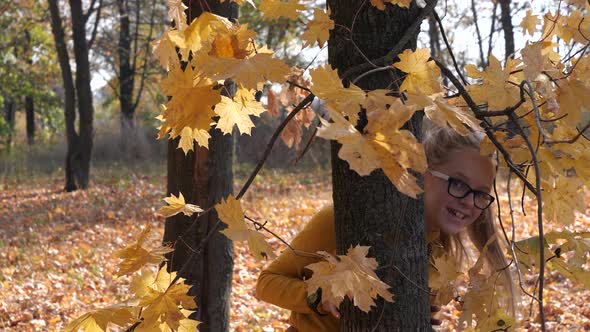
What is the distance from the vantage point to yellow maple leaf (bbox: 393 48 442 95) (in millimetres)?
1381

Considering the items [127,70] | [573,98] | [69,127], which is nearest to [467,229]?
[573,98]

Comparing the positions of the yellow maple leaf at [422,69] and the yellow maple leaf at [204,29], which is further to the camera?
the yellow maple leaf at [204,29]

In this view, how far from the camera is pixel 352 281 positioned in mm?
1391

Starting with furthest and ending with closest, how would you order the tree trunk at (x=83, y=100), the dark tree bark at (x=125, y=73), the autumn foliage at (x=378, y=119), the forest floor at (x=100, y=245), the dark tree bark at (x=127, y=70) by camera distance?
the dark tree bark at (x=125, y=73)
the dark tree bark at (x=127, y=70)
the tree trunk at (x=83, y=100)
the forest floor at (x=100, y=245)
the autumn foliage at (x=378, y=119)

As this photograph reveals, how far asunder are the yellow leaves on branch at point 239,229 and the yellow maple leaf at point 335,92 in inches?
13.4

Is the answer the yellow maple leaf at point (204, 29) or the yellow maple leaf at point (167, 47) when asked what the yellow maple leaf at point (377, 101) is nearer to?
the yellow maple leaf at point (204, 29)

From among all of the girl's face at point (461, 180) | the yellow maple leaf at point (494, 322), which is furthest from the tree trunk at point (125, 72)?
the yellow maple leaf at point (494, 322)

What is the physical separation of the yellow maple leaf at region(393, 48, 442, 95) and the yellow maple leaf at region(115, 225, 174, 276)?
2.36 feet

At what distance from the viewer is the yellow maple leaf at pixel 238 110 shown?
1.78 m

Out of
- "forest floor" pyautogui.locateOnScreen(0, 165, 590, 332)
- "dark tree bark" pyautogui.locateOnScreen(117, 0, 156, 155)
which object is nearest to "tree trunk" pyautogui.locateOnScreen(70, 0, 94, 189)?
"forest floor" pyautogui.locateOnScreen(0, 165, 590, 332)

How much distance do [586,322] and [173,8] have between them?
3661 millimetres

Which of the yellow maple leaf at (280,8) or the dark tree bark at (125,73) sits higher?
the dark tree bark at (125,73)

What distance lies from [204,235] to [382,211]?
195 centimetres

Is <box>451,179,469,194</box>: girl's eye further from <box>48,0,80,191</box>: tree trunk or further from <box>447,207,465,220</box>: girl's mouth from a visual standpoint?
<box>48,0,80,191</box>: tree trunk
